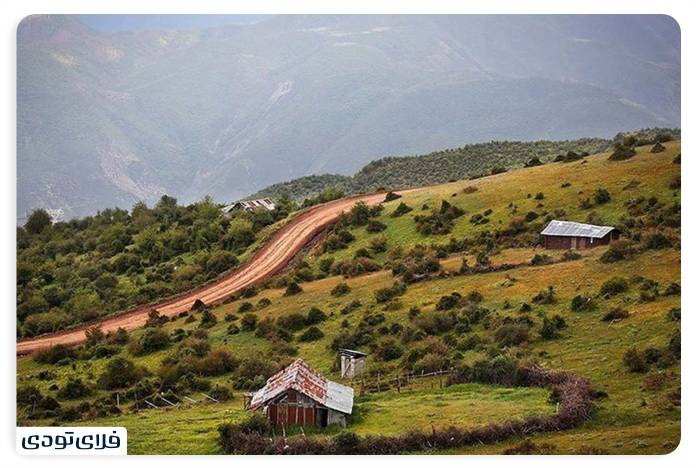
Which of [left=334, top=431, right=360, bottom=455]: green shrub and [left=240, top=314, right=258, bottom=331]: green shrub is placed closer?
[left=334, top=431, right=360, bottom=455]: green shrub

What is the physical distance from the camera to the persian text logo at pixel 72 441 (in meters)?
29.0

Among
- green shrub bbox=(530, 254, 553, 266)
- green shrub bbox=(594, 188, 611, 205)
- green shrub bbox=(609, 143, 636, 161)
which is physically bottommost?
green shrub bbox=(530, 254, 553, 266)

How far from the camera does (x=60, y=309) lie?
149 ft

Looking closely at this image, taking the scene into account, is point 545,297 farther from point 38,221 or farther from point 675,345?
point 38,221

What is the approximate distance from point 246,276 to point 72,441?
70.9 feet

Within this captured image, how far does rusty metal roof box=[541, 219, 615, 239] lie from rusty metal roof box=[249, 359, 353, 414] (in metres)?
16.8

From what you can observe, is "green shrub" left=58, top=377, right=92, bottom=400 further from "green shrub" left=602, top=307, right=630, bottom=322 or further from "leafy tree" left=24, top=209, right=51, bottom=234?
"green shrub" left=602, top=307, right=630, bottom=322

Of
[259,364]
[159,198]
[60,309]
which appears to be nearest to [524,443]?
[259,364]

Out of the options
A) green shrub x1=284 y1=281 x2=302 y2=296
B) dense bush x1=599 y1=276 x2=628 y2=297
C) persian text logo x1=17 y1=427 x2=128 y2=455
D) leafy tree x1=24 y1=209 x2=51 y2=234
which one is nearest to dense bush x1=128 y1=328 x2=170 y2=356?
Answer: green shrub x1=284 y1=281 x2=302 y2=296

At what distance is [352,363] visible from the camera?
35.1 metres

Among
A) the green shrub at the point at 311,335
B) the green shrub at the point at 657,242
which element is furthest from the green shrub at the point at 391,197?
the green shrub at the point at 657,242

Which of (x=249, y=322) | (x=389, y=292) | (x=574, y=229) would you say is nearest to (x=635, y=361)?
(x=389, y=292)

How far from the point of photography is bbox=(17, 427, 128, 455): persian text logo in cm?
2903
